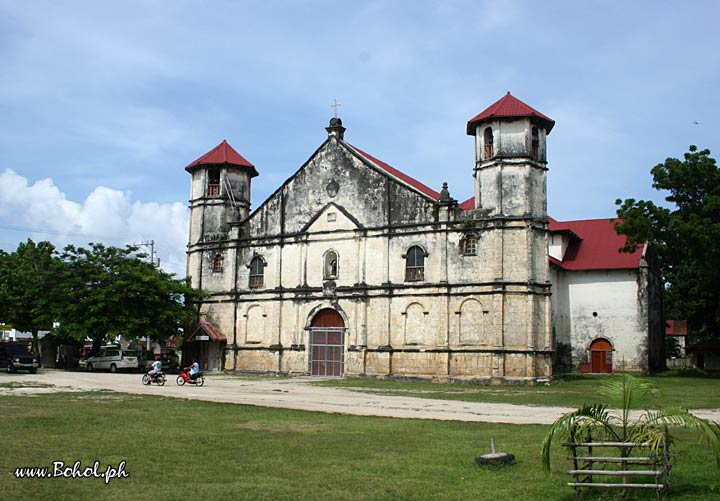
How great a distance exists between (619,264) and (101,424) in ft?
111

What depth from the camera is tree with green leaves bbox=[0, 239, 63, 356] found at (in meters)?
38.1

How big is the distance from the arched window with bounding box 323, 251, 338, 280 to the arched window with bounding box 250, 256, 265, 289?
4.09 m

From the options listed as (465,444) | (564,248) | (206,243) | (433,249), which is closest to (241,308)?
(206,243)

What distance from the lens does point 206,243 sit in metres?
41.4

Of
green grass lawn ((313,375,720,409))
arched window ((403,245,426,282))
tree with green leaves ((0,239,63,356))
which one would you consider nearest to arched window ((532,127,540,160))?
arched window ((403,245,426,282))

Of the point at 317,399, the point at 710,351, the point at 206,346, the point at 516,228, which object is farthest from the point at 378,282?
the point at 710,351

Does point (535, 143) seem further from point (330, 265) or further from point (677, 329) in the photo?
point (677, 329)

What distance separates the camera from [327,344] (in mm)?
36688

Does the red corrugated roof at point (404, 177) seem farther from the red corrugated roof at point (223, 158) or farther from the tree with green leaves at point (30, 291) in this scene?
the tree with green leaves at point (30, 291)

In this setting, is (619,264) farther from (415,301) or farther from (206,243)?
(206,243)

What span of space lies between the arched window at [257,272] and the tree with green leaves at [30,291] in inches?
404

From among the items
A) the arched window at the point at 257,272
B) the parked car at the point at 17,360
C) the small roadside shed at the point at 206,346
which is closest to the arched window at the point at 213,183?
the arched window at the point at 257,272

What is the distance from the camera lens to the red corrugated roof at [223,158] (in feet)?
137

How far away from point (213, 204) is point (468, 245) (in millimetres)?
15945
